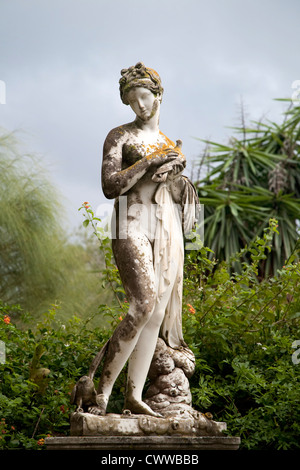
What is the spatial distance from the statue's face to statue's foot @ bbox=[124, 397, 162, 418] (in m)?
1.80

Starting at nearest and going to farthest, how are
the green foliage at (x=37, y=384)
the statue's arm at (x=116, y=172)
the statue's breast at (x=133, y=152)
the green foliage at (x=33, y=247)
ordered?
the statue's arm at (x=116, y=172), the statue's breast at (x=133, y=152), the green foliage at (x=37, y=384), the green foliage at (x=33, y=247)

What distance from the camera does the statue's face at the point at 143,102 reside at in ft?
→ 13.9

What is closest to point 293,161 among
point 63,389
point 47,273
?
point 47,273

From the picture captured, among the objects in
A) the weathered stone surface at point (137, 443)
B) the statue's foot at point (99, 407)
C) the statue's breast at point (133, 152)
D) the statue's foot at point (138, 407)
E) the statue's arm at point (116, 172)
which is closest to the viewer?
the weathered stone surface at point (137, 443)

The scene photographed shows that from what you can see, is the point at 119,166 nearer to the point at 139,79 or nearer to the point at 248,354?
the point at 139,79

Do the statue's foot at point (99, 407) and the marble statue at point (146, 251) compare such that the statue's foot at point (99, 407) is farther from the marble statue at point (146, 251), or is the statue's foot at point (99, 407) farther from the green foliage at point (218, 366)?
the green foliage at point (218, 366)

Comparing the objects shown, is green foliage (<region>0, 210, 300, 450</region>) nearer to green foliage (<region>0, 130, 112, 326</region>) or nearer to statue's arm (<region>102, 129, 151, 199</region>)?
statue's arm (<region>102, 129, 151, 199</region>)

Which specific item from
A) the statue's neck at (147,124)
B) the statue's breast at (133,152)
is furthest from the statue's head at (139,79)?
the statue's breast at (133,152)

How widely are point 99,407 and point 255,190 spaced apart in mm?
9545

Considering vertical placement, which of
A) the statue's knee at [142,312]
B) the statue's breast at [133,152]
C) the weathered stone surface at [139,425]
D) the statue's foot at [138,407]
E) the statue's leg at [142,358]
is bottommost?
the weathered stone surface at [139,425]

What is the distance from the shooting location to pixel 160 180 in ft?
13.4

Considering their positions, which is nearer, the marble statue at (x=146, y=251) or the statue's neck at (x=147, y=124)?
the marble statue at (x=146, y=251)

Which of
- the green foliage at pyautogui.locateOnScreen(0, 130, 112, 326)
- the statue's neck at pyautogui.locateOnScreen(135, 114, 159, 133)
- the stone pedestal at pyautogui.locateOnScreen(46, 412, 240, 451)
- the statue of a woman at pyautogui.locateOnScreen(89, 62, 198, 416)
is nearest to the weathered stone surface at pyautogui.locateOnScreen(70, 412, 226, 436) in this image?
the stone pedestal at pyautogui.locateOnScreen(46, 412, 240, 451)
